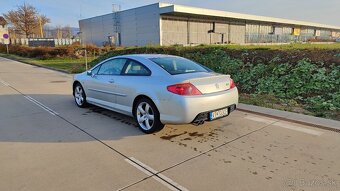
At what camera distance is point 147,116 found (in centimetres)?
480

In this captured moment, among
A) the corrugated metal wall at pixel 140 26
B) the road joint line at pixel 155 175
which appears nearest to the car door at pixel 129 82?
the road joint line at pixel 155 175

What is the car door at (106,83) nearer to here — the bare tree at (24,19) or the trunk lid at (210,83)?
the trunk lid at (210,83)

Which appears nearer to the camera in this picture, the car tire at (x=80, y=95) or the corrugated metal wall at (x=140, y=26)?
the car tire at (x=80, y=95)

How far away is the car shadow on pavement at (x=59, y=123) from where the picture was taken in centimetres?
466

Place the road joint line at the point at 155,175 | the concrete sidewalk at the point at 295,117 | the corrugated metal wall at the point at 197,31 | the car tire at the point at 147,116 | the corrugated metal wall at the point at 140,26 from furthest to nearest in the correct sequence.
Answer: the corrugated metal wall at the point at 197,31 < the corrugated metal wall at the point at 140,26 < the concrete sidewalk at the point at 295,117 < the car tire at the point at 147,116 < the road joint line at the point at 155,175

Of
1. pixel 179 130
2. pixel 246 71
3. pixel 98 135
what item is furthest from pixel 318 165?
pixel 246 71

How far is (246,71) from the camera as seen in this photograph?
9555 millimetres

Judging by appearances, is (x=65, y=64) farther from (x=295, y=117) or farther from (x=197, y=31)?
(x=197, y=31)

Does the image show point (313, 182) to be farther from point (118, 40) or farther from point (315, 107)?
point (118, 40)

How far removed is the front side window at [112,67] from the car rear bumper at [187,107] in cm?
162

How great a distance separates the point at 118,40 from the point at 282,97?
4225 cm

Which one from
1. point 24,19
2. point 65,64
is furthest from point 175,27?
point 24,19

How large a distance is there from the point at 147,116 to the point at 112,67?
1.70 meters

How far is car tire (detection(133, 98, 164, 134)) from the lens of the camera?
182 inches
